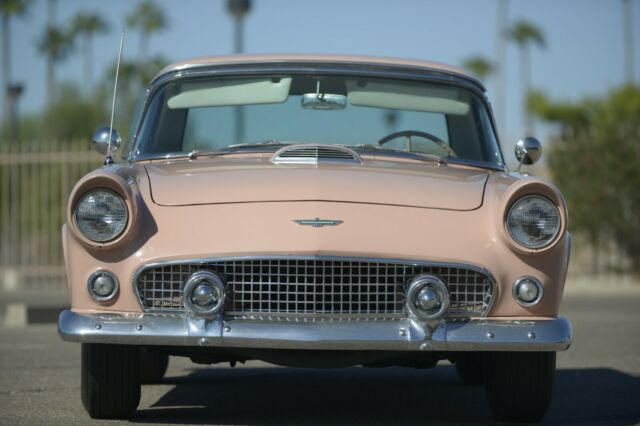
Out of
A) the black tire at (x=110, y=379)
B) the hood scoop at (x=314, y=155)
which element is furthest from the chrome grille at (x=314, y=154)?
the black tire at (x=110, y=379)

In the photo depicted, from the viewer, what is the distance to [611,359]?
816cm

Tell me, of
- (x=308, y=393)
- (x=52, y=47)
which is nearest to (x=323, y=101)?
(x=308, y=393)

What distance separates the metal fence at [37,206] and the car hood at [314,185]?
42.6ft

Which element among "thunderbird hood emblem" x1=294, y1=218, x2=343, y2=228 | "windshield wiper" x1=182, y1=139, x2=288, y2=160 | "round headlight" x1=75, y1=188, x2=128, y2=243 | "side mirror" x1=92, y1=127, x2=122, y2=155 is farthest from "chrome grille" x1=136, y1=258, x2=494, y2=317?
"side mirror" x1=92, y1=127, x2=122, y2=155

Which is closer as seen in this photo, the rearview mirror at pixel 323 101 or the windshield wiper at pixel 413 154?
the windshield wiper at pixel 413 154

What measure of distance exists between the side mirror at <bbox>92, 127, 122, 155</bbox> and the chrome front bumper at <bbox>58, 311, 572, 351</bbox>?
61.2 inches

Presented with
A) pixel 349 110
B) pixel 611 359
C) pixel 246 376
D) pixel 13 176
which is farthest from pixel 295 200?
pixel 13 176

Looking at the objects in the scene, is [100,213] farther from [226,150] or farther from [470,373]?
[470,373]

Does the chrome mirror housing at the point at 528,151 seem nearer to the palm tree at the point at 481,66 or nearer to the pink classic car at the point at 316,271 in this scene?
the pink classic car at the point at 316,271

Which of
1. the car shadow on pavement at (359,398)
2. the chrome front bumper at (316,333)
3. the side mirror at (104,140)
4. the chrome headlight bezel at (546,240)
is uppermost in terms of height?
the side mirror at (104,140)

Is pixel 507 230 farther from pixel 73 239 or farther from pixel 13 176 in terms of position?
pixel 13 176

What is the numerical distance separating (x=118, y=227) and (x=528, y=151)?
7.66ft

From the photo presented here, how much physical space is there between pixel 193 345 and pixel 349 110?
2054 mm

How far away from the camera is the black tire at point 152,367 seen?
660 centimetres
